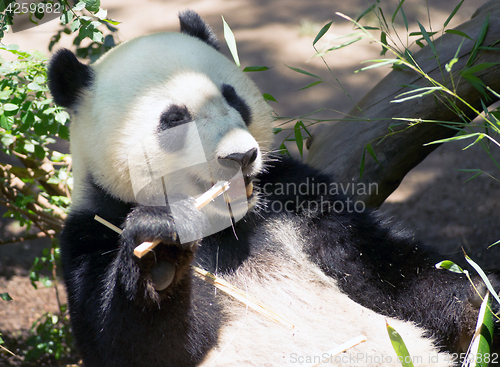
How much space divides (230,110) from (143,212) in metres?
0.55

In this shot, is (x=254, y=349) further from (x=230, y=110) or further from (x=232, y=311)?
(x=230, y=110)

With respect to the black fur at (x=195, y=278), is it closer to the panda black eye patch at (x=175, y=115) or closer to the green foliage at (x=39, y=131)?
the panda black eye patch at (x=175, y=115)

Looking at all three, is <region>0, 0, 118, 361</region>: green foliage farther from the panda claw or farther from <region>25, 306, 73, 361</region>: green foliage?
the panda claw

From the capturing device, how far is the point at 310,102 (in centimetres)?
488

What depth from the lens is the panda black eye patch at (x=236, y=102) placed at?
1.86 m

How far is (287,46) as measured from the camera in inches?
225

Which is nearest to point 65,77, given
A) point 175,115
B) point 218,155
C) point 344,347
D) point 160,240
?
point 175,115

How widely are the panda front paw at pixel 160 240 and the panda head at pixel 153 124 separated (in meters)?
0.21

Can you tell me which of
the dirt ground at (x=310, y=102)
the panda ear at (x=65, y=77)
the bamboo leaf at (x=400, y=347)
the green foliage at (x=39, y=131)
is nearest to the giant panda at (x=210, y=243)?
the panda ear at (x=65, y=77)

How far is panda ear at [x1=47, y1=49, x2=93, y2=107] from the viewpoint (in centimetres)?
184

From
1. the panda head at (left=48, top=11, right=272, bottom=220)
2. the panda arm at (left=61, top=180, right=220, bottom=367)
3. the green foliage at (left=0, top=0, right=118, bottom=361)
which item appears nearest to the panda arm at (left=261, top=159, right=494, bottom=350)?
the panda head at (left=48, top=11, right=272, bottom=220)

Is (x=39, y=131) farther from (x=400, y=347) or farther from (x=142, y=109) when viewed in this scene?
(x=400, y=347)

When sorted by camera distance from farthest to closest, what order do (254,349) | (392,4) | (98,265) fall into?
(392,4), (254,349), (98,265)

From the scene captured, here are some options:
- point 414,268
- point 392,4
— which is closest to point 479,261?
point 414,268
